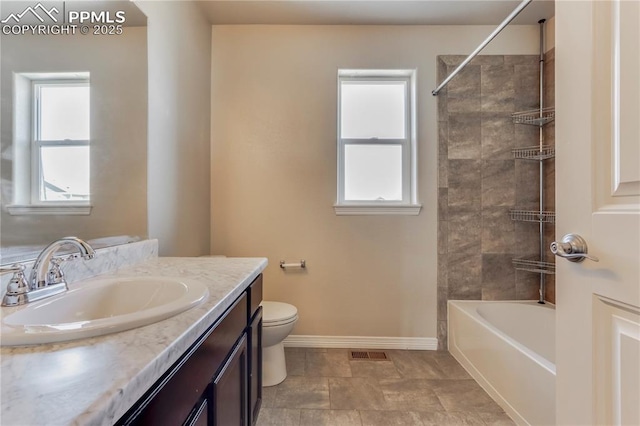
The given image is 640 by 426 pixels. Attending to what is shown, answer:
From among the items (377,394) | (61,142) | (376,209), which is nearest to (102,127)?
(61,142)

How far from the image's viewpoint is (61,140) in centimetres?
98

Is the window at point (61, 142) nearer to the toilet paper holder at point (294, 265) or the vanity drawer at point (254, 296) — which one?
the vanity drawer at point (254, 296)

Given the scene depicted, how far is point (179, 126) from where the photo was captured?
5.74 feet

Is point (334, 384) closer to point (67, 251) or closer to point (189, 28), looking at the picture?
point (67, 251)

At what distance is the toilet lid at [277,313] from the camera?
1.67 m

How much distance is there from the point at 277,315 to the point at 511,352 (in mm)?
1322

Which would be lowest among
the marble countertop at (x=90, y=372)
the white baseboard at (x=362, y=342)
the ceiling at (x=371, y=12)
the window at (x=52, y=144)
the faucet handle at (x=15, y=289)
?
the white baseboard at (x=362, y=342)

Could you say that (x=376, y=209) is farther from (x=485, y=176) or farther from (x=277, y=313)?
(x=277, y=313)

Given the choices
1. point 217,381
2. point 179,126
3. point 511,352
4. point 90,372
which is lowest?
point 511,352

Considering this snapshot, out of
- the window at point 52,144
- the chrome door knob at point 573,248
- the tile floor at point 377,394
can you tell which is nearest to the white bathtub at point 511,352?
the tile floor at point 377,394

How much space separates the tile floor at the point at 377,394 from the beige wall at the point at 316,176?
0.29m

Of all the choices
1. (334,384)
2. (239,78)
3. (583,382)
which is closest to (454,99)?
(239,78)

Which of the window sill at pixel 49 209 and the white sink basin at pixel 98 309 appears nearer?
the white sink basin at pixel 98 309

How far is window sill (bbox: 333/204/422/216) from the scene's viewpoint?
224cm
